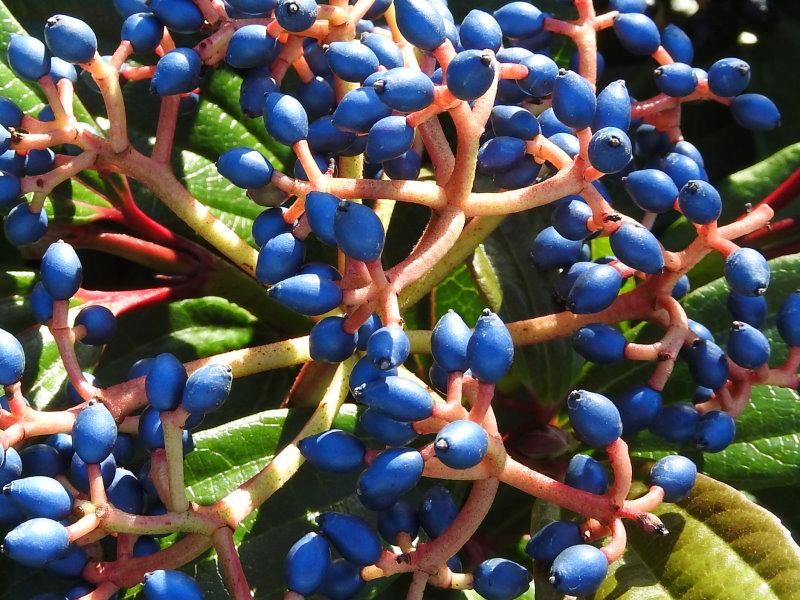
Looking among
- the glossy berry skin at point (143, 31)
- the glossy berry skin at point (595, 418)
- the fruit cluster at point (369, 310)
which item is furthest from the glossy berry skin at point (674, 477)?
the glossy berry skin at point (143, 31)

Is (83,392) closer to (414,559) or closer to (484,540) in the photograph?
(414,559)

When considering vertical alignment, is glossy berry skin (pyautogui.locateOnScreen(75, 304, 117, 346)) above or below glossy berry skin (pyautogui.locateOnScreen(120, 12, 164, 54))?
below

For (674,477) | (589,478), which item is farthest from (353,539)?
(674,477)

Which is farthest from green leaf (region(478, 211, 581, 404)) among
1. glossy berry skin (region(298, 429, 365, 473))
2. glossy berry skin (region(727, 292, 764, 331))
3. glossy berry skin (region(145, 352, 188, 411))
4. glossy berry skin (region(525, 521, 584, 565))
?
glossy berry skin (region(145, 352, 188, 411))

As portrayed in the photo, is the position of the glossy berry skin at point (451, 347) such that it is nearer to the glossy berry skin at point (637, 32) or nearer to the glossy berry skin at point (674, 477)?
the glossy berry skin at point (674, 477)

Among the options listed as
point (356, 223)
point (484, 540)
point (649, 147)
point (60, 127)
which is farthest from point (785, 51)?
point (60, 127)

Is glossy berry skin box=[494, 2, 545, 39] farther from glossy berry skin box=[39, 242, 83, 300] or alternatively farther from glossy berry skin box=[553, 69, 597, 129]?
glossy berry skin box=[39, 242, 83, 300]
